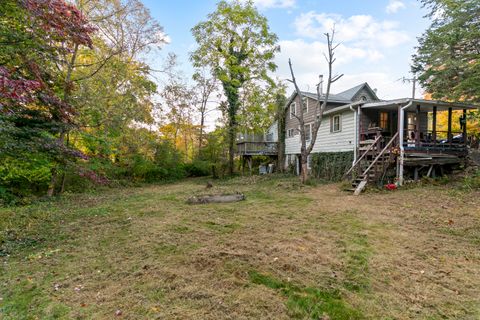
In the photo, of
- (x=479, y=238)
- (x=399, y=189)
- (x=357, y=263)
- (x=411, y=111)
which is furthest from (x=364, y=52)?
(x=357, y=263)

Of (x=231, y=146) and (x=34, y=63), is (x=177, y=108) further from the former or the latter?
(x=34, y=63)

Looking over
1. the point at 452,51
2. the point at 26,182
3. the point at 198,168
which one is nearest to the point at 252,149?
the point at 198,168

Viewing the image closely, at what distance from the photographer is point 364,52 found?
51.1 ft

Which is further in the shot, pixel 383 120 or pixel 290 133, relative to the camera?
pixel 290 133

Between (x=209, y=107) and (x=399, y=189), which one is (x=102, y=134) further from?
(x=399, y=189)

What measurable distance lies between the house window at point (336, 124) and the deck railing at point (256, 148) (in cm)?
609

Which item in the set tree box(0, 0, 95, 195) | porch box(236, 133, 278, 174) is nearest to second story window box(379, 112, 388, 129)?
porch box(236, 133, 278, 174)

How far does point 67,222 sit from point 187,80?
1624 cm

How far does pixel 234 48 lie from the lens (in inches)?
720

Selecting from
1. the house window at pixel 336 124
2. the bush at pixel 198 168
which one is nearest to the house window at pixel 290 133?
the house window at pixel 336 124

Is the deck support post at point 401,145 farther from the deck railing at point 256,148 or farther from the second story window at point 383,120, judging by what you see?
the deck railing at point 256,148

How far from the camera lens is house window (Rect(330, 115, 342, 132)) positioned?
14487 mm

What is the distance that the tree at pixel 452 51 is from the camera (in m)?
10.8

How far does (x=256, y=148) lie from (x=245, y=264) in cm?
1629
